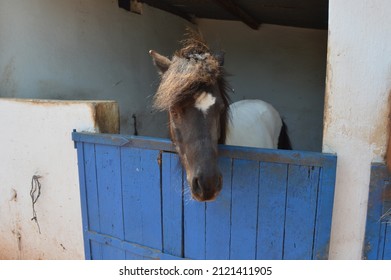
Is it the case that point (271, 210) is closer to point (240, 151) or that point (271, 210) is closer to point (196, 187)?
point (240, 151)

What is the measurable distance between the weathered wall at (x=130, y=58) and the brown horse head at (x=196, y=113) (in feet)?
2.49

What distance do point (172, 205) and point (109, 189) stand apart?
532 millimetres

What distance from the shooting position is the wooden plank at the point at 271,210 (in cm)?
166

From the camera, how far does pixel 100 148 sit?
2100 mm

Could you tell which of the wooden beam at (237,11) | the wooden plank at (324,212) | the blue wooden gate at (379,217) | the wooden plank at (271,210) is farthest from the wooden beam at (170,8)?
the blue wooden gate at (379,217)

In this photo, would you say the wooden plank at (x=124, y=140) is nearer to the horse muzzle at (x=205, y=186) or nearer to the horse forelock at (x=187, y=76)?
the horse forelock at (x=187, y=76)

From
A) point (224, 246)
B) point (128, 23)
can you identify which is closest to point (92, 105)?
point (224, 246)

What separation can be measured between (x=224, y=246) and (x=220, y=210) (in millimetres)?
251

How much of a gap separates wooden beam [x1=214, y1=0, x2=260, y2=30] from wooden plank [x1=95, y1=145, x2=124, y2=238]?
273cm

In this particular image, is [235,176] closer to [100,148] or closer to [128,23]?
[100,148]

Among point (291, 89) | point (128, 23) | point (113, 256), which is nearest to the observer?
point (113, 256)

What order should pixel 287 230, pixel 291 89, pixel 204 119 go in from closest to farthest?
pixel 204 119 → pixel 287 230 → pixel 291 89

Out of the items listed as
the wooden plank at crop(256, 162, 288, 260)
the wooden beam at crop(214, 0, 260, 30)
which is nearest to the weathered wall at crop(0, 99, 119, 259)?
the wooden plank at crop(256, 162, 288, 260)

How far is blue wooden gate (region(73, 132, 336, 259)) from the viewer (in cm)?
163
